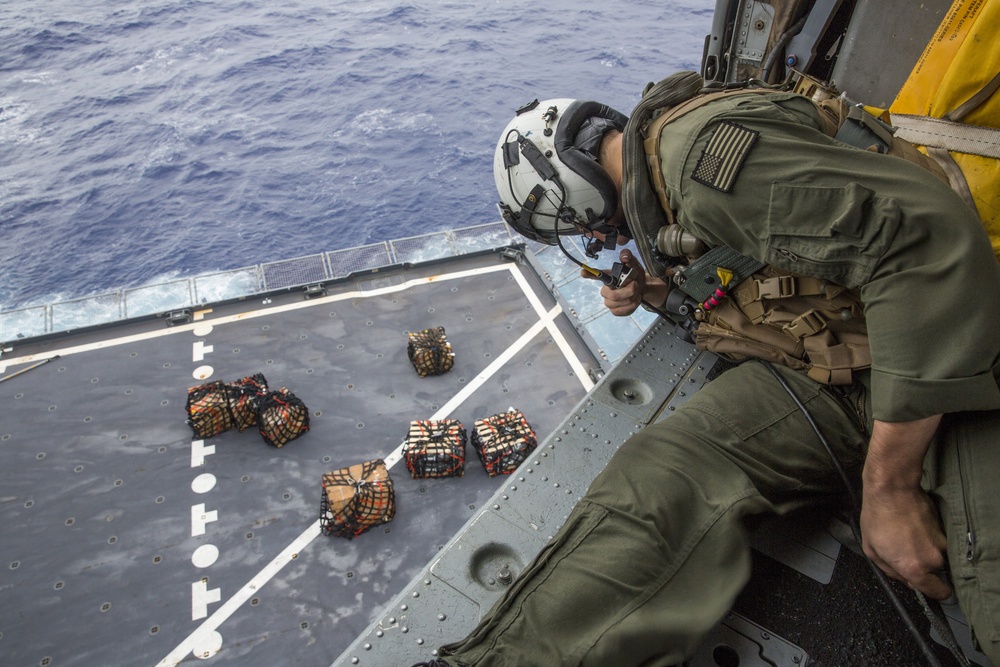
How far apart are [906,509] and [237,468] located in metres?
8.03

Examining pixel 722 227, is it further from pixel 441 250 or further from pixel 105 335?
pixel 441 250

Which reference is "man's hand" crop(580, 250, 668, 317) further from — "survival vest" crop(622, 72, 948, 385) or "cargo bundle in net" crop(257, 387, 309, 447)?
"cargo bundle in net" crop(257, 387, 309, 447)

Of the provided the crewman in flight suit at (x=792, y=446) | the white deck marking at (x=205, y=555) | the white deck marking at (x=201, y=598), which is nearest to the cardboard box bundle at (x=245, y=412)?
the white deck marking at (x=205, y=555)

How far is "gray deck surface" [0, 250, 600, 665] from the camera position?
23.3 ft

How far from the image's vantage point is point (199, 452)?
8.80 metres

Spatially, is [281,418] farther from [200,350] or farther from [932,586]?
[932,586]

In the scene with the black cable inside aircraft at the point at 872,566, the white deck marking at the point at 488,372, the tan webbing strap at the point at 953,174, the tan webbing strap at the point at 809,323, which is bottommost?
the white deck marking at the point at 488,372

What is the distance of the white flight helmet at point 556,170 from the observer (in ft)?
11.3

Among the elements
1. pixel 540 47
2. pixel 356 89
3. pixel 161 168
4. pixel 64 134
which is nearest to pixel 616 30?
pixel 540 47

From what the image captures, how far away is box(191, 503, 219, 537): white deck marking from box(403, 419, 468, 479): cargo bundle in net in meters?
2.45

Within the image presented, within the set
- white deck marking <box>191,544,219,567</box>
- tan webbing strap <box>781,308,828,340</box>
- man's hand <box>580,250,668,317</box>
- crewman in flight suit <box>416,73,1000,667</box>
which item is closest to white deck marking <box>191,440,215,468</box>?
white deck marking <box>191,544,219,567</box>

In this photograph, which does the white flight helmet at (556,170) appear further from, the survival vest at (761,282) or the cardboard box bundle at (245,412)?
the cardboard box bundle at (245,412)

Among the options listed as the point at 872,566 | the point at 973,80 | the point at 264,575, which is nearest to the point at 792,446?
the point at 872,566

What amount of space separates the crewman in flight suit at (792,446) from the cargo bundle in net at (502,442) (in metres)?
5.88
